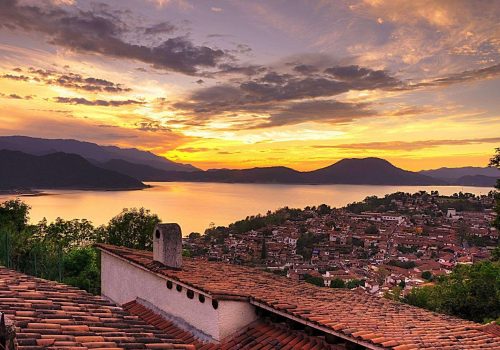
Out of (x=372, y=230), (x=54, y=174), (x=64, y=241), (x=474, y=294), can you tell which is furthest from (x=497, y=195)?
(x=54, y=174)

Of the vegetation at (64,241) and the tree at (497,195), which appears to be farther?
the vegetation at (64,241)

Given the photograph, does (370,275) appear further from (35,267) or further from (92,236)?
(35,267)

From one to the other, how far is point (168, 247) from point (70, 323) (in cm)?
654

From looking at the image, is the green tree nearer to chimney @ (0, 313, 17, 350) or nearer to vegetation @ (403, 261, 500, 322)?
vegetation @ (403, 261, 500, 322)

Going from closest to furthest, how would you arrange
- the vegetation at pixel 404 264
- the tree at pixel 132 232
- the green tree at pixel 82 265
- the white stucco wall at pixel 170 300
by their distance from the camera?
the white stucco wall at pixel 170 300 < the green tree at pixel 82 265 < the tree at pixel 132 232 < the vegetation at pixel 404 264

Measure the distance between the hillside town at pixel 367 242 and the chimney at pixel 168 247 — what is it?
32146 millimetres

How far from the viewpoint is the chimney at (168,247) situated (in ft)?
38.2

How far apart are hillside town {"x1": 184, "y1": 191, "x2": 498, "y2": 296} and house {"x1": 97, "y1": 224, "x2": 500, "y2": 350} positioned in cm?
3156

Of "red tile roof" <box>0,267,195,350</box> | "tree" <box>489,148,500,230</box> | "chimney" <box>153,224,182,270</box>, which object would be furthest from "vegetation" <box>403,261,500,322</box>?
"red tile roof" <box>0,267,195,350</box>

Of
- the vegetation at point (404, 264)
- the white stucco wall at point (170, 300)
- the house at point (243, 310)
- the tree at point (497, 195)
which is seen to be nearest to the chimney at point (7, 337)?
the house at point (243, 310)

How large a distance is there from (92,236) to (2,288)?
38.4 metres

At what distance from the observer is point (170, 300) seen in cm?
1078

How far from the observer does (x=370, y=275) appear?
179ft

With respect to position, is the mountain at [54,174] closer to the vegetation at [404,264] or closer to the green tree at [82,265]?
the green tree at [82,265]
